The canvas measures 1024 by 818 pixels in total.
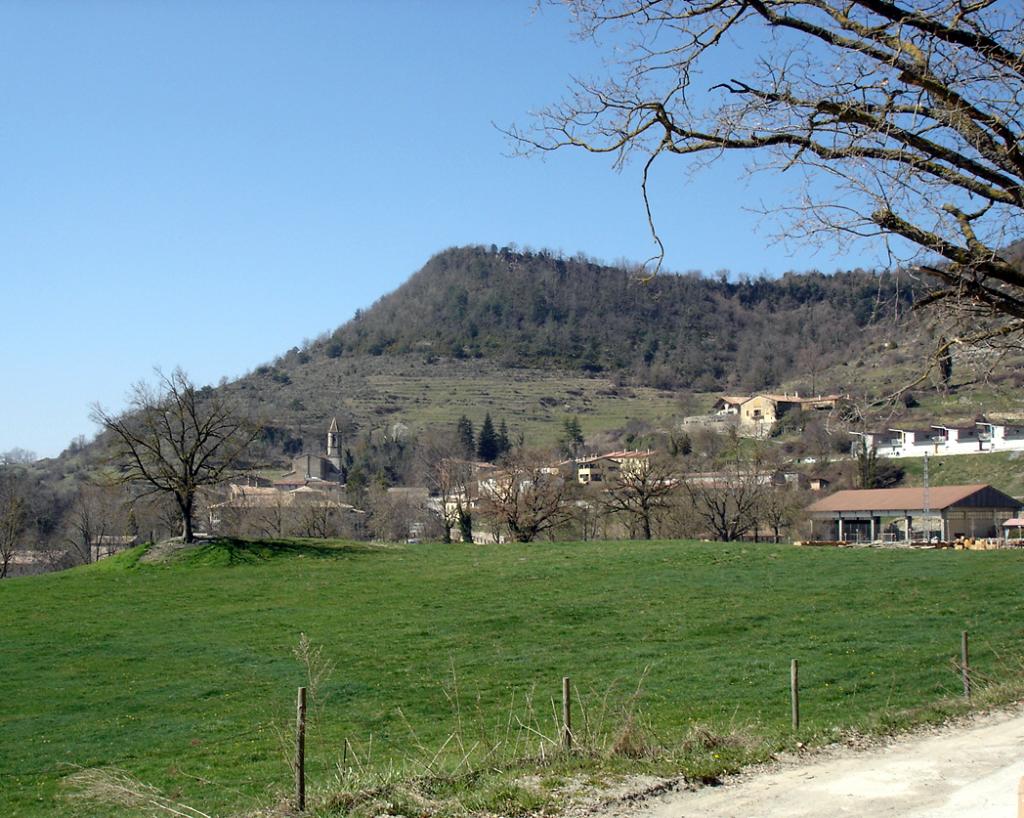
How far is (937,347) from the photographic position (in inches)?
380

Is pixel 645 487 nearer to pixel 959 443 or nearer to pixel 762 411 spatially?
pixel 959 443

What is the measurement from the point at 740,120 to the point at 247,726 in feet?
44.5

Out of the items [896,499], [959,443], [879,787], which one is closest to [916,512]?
[896,499]

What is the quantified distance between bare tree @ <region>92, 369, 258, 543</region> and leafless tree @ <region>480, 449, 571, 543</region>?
2037cm

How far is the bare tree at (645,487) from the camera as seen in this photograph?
64125mm

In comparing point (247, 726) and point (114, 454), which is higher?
point (114, 454)

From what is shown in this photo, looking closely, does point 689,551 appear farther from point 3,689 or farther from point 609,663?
point 3,689

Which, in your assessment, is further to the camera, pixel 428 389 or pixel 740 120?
pixel 428 389

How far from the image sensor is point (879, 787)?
7.65m

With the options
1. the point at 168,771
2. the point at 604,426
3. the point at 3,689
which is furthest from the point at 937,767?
the point at 604,426

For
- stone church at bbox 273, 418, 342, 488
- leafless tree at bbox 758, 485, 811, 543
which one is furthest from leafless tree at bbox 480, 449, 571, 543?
stone church at bbox 273, 418, 342, 488

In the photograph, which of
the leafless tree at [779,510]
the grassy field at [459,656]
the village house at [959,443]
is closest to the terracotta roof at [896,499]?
the leafless tree at [779,510]

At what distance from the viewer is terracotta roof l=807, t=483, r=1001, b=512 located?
2655 inches

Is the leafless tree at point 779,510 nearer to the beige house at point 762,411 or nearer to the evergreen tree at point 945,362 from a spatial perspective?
the beige house at point 762,411
